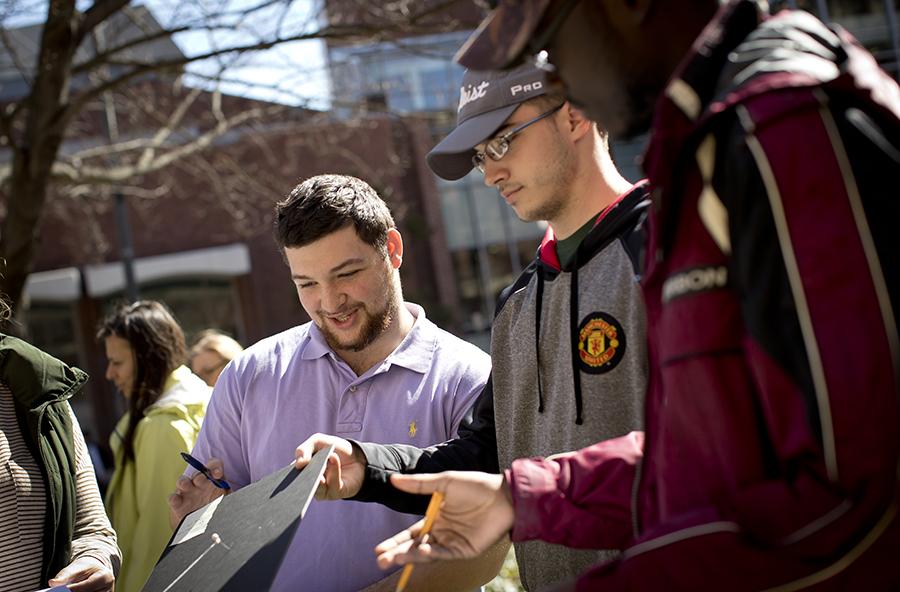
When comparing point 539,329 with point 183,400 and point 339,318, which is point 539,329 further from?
point 183,400

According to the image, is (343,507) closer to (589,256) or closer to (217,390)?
(217,390)

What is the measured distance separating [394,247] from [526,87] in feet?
3.13

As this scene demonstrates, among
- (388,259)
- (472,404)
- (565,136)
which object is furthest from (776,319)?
(388,259)

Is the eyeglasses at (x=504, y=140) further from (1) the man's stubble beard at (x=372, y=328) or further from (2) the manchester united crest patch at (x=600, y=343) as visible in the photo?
(1) the man's stubble beard at (x=372, y=328)

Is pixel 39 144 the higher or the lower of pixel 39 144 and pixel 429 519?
the higher

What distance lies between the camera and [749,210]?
120cm

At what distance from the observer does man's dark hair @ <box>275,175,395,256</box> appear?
3.12m

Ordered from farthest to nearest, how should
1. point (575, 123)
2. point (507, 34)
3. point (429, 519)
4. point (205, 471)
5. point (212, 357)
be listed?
point (212, 357)
point (205, 471)
point (575, 123)
point (429, 519)
point (507, 34)

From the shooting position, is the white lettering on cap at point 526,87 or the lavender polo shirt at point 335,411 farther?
the lavender polo shirt at point 335,411

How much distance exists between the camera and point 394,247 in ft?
11.0

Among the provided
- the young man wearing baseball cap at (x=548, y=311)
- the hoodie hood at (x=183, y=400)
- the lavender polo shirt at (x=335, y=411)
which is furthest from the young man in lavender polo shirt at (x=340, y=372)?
the hoodie hood at (x=183, y=400)

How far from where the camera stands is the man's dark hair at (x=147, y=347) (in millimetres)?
5105

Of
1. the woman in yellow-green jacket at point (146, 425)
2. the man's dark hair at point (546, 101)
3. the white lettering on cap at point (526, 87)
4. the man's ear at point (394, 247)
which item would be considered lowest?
the woman in yellow-green jacket at point (146, 425)

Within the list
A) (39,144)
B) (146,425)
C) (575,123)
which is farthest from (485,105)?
(39,144)
